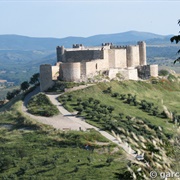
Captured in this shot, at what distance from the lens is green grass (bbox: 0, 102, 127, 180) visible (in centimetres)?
2625

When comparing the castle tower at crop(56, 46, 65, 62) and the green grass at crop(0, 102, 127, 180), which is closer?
the green grass at crop(0, 102, 127, 180)

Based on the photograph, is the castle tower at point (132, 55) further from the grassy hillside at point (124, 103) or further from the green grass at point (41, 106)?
the green grass at point (41, 106)

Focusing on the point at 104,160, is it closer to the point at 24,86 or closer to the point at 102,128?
the point at 102,128

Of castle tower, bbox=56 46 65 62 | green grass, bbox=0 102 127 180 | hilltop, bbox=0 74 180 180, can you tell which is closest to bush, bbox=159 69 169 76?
hilltop, bbox=0 74 180 180

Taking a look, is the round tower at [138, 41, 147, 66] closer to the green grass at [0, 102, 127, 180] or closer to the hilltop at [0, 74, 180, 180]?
the hilltop at [0, 74, 180, 180]

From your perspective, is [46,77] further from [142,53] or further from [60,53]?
[142,53]

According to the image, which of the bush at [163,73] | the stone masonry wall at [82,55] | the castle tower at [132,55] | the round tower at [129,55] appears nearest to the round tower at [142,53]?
the castle tower at [132,55]

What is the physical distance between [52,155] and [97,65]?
58.8 ft

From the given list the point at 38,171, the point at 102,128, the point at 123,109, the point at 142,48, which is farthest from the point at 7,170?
the point at 142,48

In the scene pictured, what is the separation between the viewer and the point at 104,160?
2781cm

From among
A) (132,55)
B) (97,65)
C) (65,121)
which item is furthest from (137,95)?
(65,121)

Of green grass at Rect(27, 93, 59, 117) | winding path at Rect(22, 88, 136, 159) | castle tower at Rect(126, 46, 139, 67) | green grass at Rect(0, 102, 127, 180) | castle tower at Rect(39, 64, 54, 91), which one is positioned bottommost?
green grass at Rect(0, 102, 127, 180)

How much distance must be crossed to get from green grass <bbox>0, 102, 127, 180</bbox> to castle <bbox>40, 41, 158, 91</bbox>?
8782 millimetres

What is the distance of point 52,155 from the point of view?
2952cm
